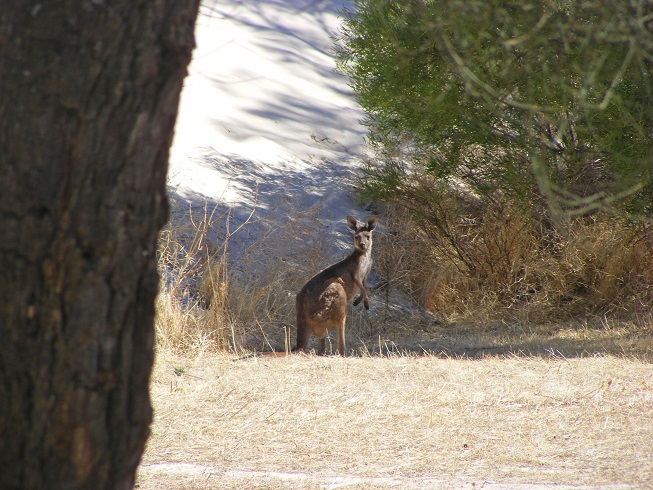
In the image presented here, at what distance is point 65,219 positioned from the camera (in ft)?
7.27

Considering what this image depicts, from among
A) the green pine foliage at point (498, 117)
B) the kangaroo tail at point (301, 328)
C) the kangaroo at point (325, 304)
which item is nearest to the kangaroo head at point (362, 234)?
the kangaroo at point (325, 304)

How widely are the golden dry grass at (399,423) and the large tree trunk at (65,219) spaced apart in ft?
7.42

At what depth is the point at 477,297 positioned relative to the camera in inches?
417

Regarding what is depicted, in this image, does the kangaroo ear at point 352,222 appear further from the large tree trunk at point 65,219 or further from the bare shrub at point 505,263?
the large tree trunk at point 65,219

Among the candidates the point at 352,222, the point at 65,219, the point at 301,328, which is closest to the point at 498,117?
the point at 352,222

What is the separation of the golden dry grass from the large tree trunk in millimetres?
2262

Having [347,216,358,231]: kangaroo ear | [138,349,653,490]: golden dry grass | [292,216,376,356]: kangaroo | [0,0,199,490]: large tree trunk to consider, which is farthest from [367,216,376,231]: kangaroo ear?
[0,0,199,490]: large tree trunk

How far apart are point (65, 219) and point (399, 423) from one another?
12.5ft

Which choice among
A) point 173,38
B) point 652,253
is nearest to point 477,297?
point 652,253

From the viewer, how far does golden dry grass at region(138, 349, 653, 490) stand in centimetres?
454

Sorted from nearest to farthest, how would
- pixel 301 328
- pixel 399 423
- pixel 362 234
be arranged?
pixel 399 423, pixel 301 328, pixel 362 234

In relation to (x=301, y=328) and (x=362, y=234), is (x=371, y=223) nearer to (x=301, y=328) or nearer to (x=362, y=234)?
(x=362, y=234)

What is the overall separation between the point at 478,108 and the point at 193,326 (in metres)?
4.01

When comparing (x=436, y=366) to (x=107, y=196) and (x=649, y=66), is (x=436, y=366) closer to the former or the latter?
(x=649, y=66)
